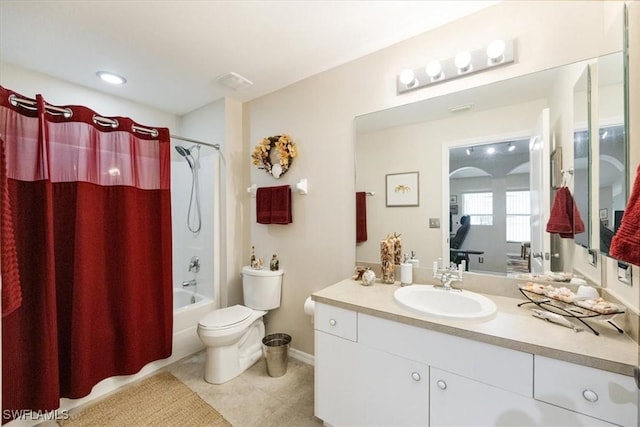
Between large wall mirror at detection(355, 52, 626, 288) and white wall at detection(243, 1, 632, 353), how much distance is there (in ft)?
0.28

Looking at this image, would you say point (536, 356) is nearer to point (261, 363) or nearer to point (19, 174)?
point (261, 363)

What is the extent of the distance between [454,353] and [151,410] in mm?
1870

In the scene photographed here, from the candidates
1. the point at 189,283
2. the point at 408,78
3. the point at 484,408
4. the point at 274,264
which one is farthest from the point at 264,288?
the point at 408,78

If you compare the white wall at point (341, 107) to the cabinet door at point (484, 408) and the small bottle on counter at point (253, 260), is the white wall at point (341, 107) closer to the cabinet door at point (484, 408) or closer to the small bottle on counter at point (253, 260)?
the small bottle on counter at point (253, 260)

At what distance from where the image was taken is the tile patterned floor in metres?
1.65

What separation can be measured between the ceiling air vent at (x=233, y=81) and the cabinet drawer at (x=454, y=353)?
2.07 m

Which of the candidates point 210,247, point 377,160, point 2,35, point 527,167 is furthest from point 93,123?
point 527,167

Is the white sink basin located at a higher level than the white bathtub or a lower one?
higher

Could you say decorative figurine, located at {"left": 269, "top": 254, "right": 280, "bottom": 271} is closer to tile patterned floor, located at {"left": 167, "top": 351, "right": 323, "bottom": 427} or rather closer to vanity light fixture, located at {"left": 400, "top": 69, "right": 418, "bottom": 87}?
tile patterned floor, located at {"left": 167, "top": 351, "right": 323, "bottom": 427}

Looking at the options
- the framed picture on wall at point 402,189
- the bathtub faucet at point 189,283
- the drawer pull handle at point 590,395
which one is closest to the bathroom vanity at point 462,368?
the drawer pull handle at point 590,395

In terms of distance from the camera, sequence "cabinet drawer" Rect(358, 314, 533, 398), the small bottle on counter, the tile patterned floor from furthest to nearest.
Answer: the small bottle on counter → the tile patterned floor → "cabinet drawer" Rect(358, 314, 533, 398)

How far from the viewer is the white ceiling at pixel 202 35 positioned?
4.95ft

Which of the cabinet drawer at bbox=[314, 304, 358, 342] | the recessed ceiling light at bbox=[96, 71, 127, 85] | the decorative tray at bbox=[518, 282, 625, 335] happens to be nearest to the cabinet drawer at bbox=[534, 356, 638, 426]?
the decorative tray at bbox=[518, 282, 625, 335]

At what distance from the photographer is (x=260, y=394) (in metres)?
1.87
